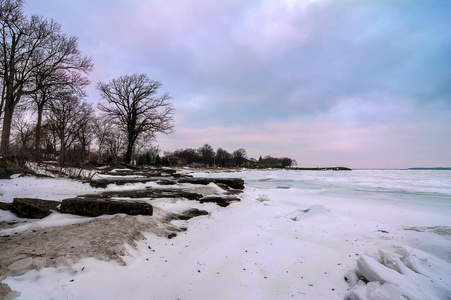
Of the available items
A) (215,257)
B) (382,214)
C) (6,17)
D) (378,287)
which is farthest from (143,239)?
(6,17)

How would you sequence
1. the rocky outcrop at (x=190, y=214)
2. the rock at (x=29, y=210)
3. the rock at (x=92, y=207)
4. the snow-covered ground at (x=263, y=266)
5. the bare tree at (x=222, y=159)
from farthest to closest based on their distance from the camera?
the bare tree at (x=222, y=159) → the rocky outcrop at (x=190, y=214) → the rock at (x=92, y=207) → the rock at (x=29, y=210) → the snow-covered ground at (x=263, y=266)

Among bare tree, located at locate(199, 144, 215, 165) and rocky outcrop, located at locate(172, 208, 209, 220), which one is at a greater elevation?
bare tree, located at locate(199, 144, 215, 165)

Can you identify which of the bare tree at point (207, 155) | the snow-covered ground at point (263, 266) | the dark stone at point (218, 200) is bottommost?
the snow-covered ground at point (263, 266)

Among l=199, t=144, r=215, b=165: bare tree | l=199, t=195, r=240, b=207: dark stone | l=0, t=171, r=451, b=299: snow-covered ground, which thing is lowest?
l=0, t=171, r=451, b=299: snow-covered ground

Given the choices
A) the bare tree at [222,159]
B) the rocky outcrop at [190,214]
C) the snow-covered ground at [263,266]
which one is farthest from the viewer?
the bare tree at [222,159]

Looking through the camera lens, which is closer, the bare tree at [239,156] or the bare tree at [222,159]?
the bare tree at [222,159]

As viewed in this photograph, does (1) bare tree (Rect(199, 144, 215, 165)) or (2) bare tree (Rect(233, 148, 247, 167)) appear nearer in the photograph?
(1) bare tree (Rect(199, 144, 215, 165))

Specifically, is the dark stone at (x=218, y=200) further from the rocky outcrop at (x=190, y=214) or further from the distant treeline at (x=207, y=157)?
the distant treeline at (x=207, y=157)

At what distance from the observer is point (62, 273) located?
6.32 ft

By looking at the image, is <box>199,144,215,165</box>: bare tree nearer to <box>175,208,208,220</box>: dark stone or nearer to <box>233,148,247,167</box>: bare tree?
<box>233,148,247,167</box>: bare tree

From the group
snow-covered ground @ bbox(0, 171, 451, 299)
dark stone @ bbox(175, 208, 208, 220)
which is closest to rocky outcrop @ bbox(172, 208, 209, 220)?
dark stone @ bbox(175, 208, 208, 220)

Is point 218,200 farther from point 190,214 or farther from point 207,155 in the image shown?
point 207,155

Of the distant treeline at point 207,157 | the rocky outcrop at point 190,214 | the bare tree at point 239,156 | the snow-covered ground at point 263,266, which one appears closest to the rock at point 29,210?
the snow-covered ground at point 263,266

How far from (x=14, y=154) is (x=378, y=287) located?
10245 millimetres
